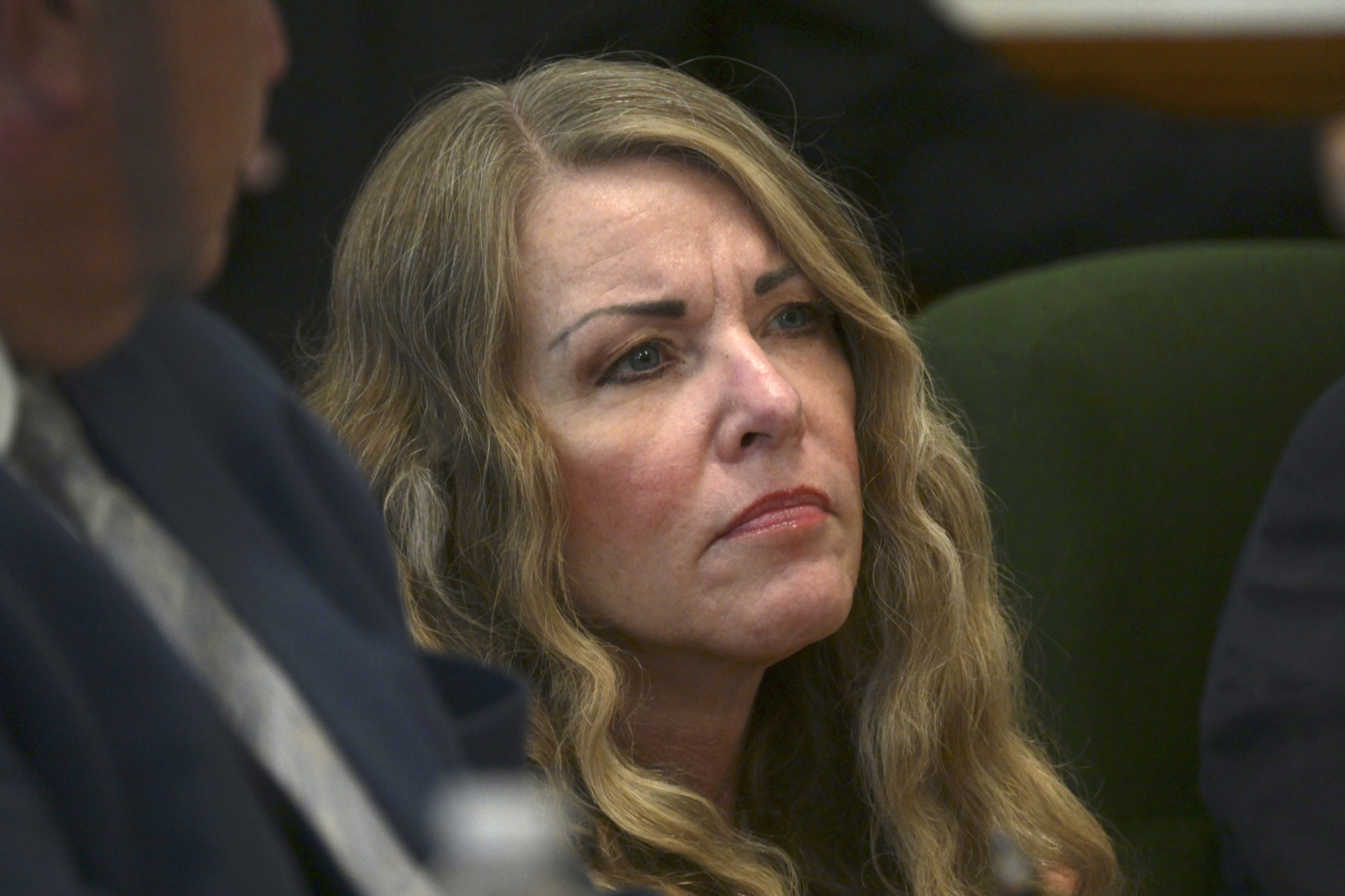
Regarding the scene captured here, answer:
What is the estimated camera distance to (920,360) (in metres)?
0.98

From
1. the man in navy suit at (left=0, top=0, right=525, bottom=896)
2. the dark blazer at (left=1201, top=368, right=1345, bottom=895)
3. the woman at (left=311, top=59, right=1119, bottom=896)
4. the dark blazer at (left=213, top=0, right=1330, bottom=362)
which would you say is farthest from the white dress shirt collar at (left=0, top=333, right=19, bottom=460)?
the dark blazer at (left=213, top=0, right=1330, bottom=362)

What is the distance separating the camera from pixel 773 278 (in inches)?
34.4

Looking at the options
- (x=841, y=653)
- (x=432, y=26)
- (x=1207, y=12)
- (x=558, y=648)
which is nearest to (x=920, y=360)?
(x=841, y=653)

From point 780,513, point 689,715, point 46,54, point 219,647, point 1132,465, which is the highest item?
point 46,54

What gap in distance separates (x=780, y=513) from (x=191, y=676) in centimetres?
49

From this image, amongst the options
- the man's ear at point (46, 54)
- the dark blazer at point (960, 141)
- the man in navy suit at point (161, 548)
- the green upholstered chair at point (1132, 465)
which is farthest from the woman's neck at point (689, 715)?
the dark blazer at point (960, 141)

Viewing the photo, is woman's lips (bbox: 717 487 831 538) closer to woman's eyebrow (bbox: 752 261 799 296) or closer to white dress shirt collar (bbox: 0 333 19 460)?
woman's eyebrow (bbox: 752 261 799 296)

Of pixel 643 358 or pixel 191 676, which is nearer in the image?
pixel 191 676

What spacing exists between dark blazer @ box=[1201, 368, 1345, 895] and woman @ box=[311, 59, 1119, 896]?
14 cm

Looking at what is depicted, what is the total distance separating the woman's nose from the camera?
809 mm

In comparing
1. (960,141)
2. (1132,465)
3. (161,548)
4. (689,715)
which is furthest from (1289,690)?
(161,548)

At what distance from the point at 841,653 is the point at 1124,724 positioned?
372mm

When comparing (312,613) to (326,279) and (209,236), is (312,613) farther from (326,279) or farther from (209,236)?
(326,279)

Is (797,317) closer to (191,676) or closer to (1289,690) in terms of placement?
(1289,690)
